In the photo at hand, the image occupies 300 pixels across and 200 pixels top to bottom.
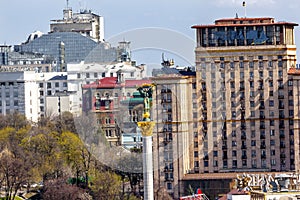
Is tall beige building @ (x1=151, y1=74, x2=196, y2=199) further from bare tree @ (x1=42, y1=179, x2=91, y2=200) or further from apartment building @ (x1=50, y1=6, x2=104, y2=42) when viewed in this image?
apartment building @ (x1=50, y1=6, x2=104, y2=42)

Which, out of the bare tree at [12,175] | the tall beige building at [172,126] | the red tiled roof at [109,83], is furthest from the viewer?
the red tiled roof at [109,83]

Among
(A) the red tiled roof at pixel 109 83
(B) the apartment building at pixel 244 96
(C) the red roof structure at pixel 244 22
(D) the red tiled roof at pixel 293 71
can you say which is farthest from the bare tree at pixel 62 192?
(A) the red tiled roof at pixel 109 83

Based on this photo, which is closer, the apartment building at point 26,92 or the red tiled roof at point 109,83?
the red tiled roof at point 109,83

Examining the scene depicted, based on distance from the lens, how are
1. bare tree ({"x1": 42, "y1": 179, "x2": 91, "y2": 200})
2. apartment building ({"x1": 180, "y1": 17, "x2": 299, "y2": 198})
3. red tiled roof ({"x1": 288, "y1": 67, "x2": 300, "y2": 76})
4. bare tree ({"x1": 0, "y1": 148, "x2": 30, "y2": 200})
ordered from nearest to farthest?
bare tree ({"x1": 42, "y1": 179, "x2": 91, "y2": 200}), bare tree ({"x1": 0, "y1": 148, "x2": 30, "y2": 200}), red tiled roof ({"x1": 288, "y1": 67, "x2": 300, "y2": 76}), apartment building ({"x1": 180, "y1": 17, "x2": 299, "y2": 198})

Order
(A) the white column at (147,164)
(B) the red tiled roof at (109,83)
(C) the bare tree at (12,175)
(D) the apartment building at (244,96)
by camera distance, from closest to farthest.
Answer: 1. (A) the white column at (147,164)
2. (C) the bare tree at (12,175)
3. (D) the apartment building at (244,96)
4. (B) the red tiled roof at (109,83)

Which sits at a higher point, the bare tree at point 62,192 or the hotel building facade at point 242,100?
the hotel building facade at point 242,100

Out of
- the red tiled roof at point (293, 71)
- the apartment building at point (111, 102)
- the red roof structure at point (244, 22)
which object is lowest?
the apartment building at point (111, 102)

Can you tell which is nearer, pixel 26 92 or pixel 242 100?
pixel 242 100

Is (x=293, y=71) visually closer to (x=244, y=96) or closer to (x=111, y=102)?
(x=244, y=96)

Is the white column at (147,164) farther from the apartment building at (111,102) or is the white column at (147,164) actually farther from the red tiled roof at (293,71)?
the apartment building at (111,102)

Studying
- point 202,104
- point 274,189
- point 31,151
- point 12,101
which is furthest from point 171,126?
point 12,101

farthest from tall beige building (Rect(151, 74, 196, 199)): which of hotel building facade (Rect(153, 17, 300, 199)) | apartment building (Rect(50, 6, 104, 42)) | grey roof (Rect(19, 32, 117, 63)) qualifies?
apartment building (Rect(50, 6, 104, 42))

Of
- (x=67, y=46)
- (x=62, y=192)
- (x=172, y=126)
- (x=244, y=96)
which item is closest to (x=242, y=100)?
(x=244, y=96)

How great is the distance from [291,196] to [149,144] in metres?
5.55
